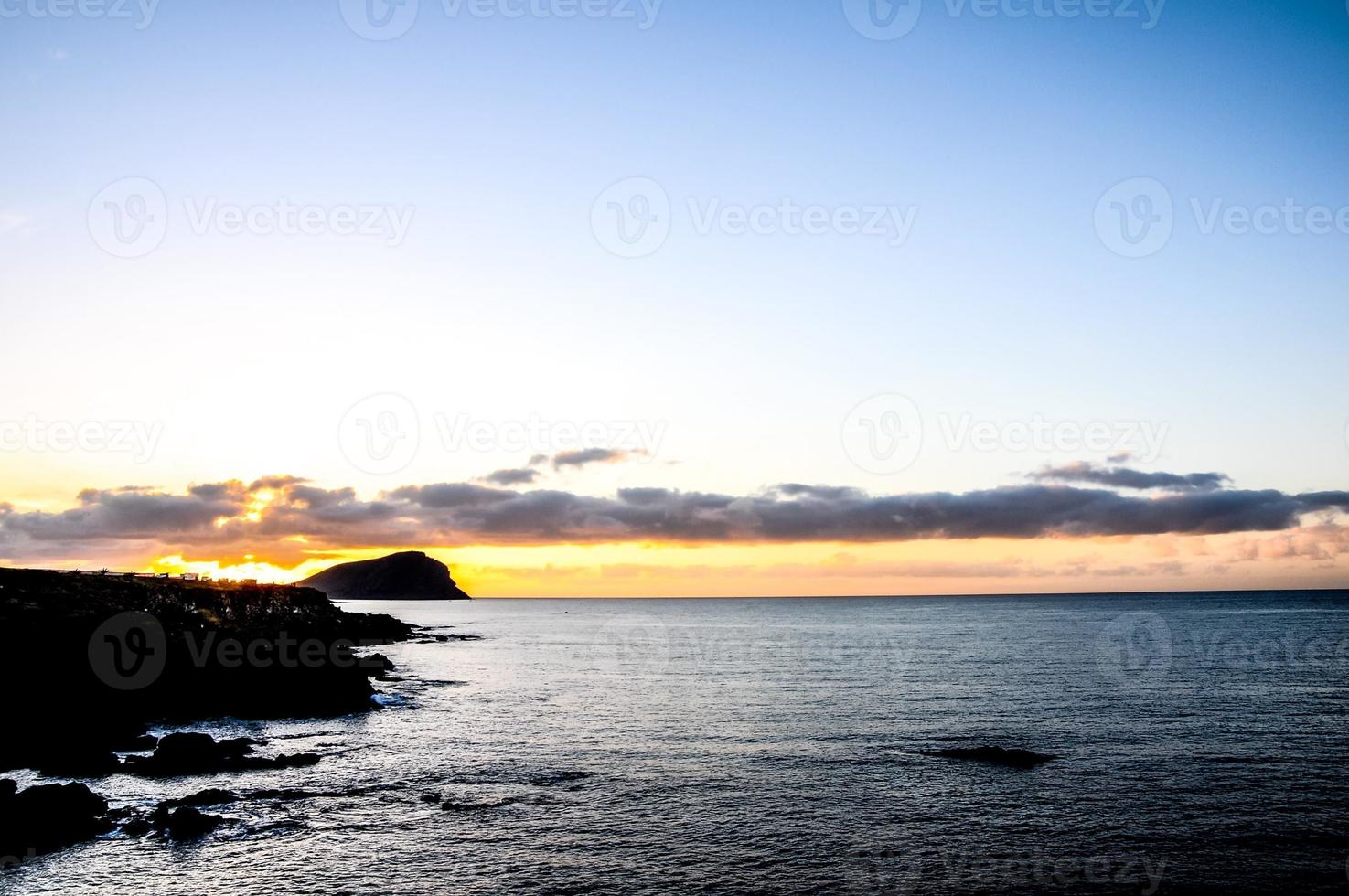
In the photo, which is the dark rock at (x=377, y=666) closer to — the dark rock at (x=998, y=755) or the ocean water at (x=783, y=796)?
the ocean water at (x=783, y=796)

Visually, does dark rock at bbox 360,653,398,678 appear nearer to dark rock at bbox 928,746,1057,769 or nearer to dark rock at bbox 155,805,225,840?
dark rock at bbox 155,805,225,840

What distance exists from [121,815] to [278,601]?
89563 mm

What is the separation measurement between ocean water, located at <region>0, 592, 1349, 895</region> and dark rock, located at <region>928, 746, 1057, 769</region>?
1257 millimetres

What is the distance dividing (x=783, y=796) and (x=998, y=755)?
50.1 ft

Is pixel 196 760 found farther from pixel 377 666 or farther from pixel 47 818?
pixel 377 666

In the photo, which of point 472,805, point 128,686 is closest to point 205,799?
point 472,805

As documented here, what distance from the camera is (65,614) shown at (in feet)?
209

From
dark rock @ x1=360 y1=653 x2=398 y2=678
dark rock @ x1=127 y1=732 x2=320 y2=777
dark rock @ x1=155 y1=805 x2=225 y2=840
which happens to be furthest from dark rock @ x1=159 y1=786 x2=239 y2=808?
dark rock @ x1=360 y1=653 x2=398 y2=678

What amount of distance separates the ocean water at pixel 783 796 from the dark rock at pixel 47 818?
1.54 metres

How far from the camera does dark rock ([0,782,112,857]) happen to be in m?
31.9

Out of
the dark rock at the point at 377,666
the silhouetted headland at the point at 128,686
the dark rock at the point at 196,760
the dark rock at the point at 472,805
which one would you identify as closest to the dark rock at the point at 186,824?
the silhouetted headland at the point at 128,686

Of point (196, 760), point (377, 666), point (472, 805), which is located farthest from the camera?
point (377, 666)

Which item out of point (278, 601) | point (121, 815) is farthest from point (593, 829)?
point (278, 601)

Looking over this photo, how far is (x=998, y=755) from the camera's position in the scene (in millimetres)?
47156
